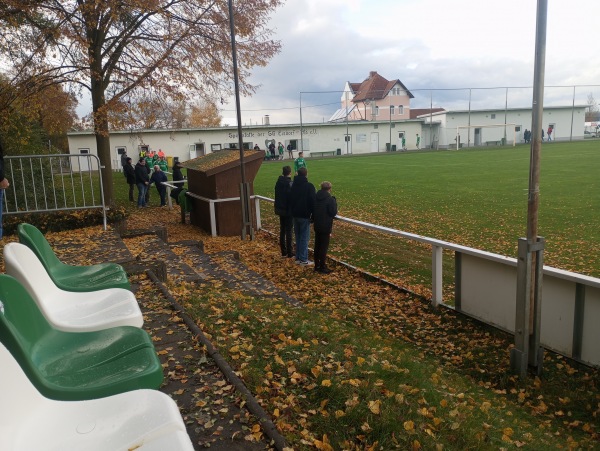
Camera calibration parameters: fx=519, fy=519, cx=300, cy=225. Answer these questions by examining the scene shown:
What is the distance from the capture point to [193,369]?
3828mm

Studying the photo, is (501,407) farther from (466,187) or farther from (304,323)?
(466,187)

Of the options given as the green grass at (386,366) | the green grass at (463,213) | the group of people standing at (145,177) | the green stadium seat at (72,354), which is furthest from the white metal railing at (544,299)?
the group of people standing at (145,177)

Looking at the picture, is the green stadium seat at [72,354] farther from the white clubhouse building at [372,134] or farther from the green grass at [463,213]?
the white clubhouse building at [372,134]

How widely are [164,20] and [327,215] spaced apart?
10649mm

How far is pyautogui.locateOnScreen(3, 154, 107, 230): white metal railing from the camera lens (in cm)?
913

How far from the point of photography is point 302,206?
10023 millimetres

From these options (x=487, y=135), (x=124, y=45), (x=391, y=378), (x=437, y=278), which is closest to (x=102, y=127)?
(x=124, y=45)

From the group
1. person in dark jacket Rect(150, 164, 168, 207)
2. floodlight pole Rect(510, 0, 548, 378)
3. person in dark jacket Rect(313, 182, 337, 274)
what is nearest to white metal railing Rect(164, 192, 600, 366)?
floodlight pole Rect(510, 0, 548, 378)

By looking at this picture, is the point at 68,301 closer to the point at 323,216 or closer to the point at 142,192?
the point at 323,216

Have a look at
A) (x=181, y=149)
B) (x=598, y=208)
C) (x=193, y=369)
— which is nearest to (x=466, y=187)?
(x=598, y=208)

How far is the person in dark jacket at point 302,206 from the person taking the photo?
32.7 ft

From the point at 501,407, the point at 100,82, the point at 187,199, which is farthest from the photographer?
the point at 100,82

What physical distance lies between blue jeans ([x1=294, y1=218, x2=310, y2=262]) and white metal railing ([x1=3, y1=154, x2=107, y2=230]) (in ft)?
12.0

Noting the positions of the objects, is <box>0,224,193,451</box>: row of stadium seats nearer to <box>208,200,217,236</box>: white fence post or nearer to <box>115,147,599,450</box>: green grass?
<box>115,147,599,450</box>: green grass
